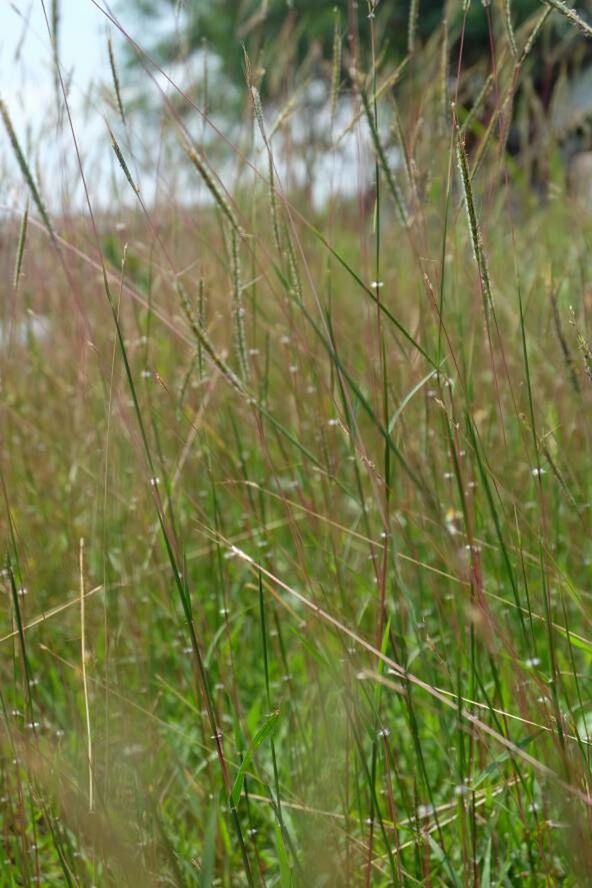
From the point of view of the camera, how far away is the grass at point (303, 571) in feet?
2.53

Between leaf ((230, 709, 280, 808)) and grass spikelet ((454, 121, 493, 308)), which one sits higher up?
grass spikelet ((454, 121, 493, 308))

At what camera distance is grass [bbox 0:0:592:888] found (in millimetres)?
772

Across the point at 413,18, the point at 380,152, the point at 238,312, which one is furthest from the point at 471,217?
the point at 413,18

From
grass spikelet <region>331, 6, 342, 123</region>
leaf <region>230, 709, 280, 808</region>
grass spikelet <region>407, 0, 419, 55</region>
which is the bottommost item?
leaf <region>230, 709, 280, 808</region>

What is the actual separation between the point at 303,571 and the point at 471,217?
0.35 metres

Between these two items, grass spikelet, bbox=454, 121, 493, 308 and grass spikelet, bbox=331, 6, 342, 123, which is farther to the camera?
grass spikelet, bbox=331, 6, 342, 123

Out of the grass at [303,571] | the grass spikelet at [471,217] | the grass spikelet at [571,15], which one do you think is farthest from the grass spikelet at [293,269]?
the grass spikelet at [571,15]

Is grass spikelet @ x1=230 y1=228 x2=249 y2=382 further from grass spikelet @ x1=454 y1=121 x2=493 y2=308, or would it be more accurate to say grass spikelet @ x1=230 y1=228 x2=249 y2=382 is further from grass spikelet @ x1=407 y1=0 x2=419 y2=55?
grass spikelet @ x1=407 y1=0 x2=419 y2=55

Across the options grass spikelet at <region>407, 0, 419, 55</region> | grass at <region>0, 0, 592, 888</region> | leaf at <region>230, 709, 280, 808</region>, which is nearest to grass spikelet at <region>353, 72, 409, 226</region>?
grass at <region>0, 0, 592, 888</region>

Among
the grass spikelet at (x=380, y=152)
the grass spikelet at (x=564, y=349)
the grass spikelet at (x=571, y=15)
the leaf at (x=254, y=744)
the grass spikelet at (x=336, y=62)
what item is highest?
the grass spikelet at (x=336, y=62)

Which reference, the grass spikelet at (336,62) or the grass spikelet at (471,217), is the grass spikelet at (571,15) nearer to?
the grass spikelet at (471,217)

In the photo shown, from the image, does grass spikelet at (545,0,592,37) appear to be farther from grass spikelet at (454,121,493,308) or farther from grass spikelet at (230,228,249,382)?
grass spikelet at (230,228,249,382)

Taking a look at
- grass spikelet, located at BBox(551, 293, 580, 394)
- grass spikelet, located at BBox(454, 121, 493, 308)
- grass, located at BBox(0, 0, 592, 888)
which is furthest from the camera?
grass spikelet, located at BBox(551, 293, 580, 394)

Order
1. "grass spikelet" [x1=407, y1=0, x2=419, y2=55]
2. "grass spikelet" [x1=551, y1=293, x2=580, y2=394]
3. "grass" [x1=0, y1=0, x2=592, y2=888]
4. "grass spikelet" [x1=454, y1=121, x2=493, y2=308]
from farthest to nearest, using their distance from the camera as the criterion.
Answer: "grass spikelet" [x1=407, y1=0, x2=419, y2=55], "grass spikelet" [x1=551, y1=293, x2=580, y2=394], "grass" [x1=0, y1=0, x2=592, y2=888], "grass spikelet" [x1=454, y1=121, x2=493, y2=308]
